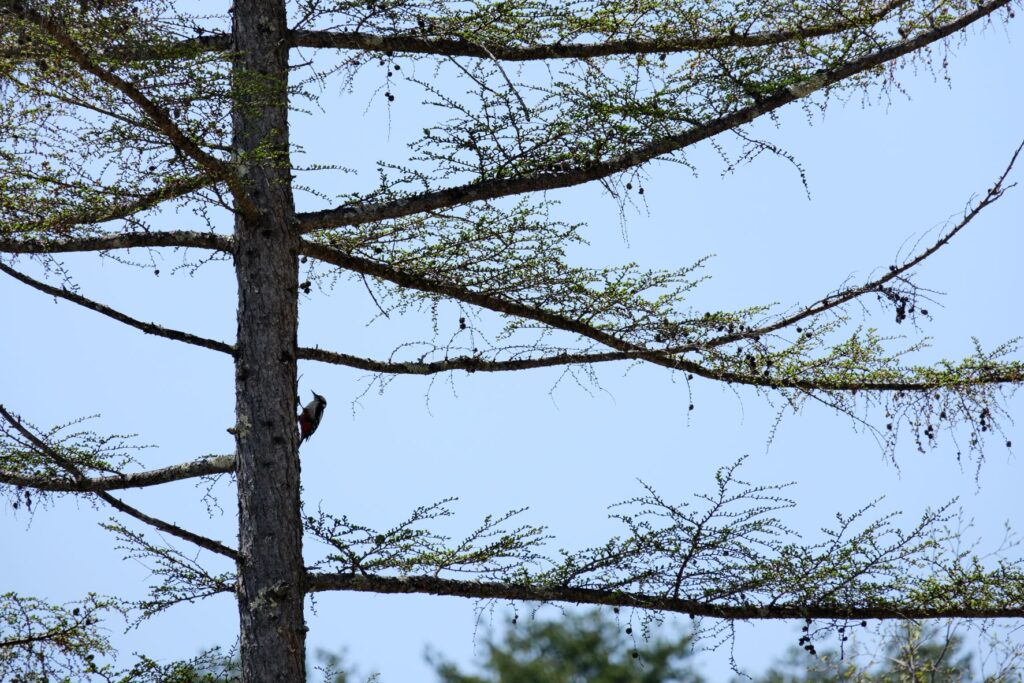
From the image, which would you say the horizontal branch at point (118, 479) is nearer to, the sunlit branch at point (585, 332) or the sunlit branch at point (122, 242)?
the sunlit branch at point (585, 332)

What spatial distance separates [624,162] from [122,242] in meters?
3.26

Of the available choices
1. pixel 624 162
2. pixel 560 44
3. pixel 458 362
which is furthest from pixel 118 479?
pixel 560 44

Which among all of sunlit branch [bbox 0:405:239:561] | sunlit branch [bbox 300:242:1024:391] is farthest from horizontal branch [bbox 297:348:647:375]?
sunlit branch [bbox 0:405:239:561]

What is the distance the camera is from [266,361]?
6.82 m

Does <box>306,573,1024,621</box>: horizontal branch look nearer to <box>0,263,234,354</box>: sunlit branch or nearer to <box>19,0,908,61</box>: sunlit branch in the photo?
<box>0,263,234,354</box>: sunlit branch

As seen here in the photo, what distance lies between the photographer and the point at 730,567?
6.65 m

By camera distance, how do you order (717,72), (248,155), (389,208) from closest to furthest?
(248,155)
(717,72)
(389,208)

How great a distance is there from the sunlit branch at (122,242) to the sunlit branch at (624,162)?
2.06 ft

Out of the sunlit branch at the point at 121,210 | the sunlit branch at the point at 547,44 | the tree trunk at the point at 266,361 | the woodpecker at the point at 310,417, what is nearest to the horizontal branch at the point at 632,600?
the tree trunk at the point at 266,361

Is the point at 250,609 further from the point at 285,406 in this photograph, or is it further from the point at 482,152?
the point at 482,152

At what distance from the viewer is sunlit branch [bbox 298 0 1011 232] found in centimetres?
651

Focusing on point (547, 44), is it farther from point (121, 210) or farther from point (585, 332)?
point (121, 210)

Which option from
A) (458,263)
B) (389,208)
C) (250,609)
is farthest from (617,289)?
(250,609)

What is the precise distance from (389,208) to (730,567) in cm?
309
